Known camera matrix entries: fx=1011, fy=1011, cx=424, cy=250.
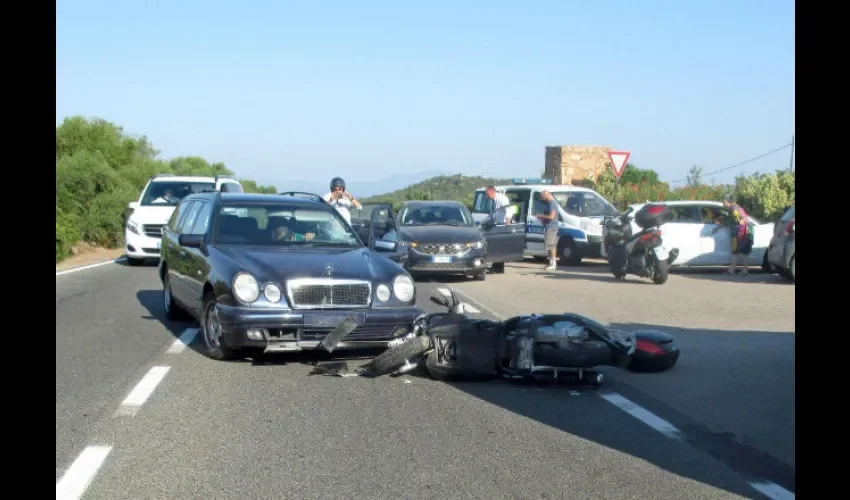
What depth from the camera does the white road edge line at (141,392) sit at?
7521 mm

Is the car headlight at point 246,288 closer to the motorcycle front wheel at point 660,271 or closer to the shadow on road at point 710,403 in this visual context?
the shadow on road at point 710,403

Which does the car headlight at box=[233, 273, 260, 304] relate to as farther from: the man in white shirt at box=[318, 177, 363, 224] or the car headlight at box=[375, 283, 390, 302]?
the man in white shirt at box=[318, 177, 363, 224]

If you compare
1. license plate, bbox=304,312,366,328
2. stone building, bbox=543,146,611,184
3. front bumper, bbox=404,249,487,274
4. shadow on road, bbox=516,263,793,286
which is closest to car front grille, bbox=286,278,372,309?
license plate, bbox=304,312,366,328

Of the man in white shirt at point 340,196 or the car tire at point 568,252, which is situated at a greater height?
the man in white shirt at point 340,196

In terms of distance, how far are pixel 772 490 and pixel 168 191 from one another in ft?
62.7

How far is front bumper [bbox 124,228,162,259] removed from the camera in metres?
21.7

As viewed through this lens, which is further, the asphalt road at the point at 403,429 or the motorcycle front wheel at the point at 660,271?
the motorcycle front wheel at the point at 660,271

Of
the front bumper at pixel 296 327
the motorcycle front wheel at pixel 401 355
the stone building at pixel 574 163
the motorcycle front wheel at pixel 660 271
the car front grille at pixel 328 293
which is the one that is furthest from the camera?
the stone building at pixel 574 163

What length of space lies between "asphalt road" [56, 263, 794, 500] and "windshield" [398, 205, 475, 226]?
9950 millimetres

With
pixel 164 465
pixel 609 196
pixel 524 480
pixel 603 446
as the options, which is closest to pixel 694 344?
pixel 603 446

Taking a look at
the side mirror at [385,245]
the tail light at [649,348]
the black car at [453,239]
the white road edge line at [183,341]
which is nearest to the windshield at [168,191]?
the black car at [453,239]

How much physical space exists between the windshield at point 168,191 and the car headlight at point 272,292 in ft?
44.7
